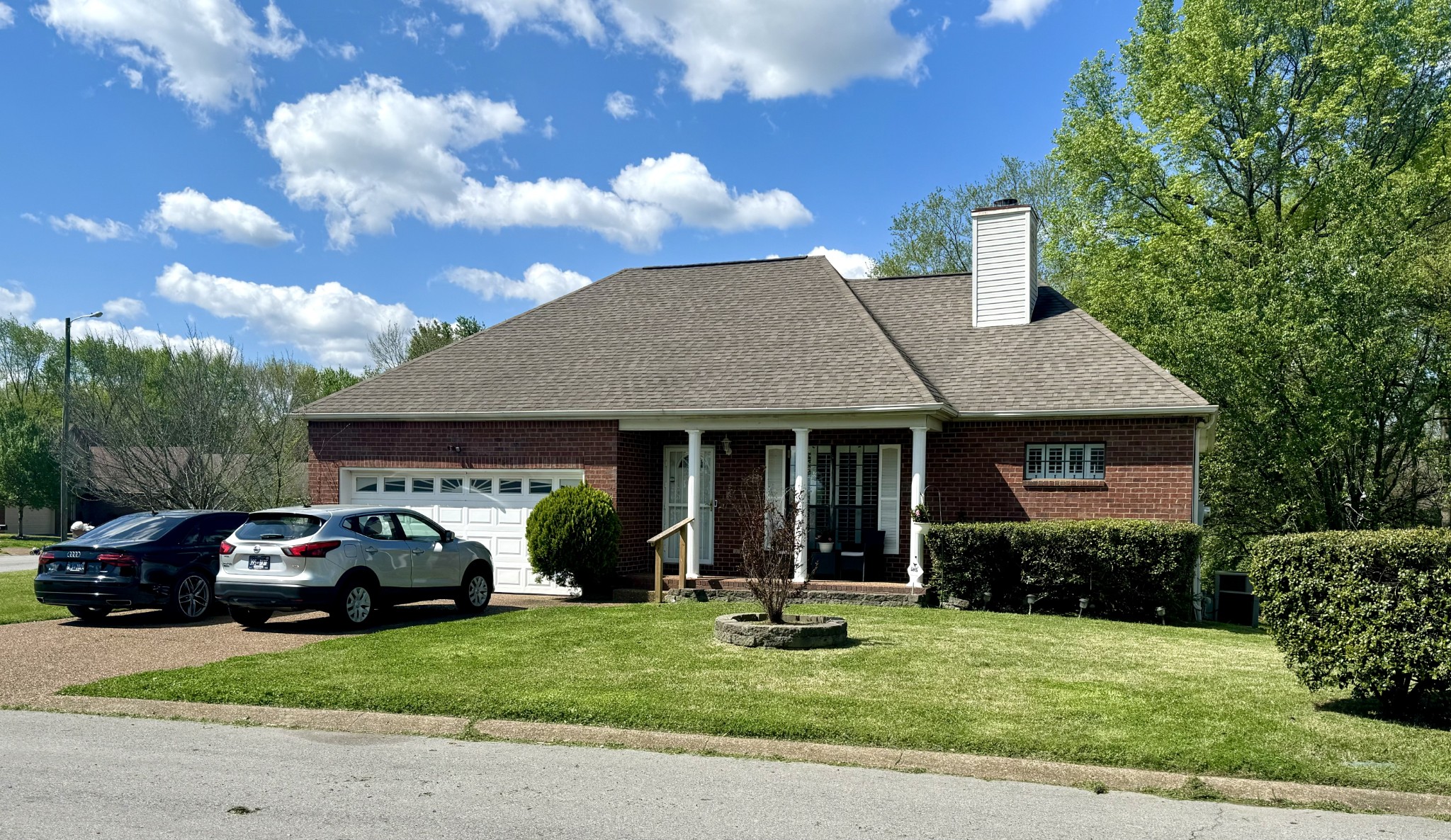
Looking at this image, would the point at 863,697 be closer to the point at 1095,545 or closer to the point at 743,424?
the point at 1095,545

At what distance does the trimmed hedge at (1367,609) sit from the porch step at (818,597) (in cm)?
767

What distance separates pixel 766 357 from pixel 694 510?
3.11m

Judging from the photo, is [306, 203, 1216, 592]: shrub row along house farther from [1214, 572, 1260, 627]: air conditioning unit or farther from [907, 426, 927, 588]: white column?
[1214, 572, 1260, 627]: air conditioning unit

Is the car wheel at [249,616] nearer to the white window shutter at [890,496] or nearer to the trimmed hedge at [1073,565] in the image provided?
the trimmed hedge at [1073,565]

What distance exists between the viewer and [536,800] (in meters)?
6.07

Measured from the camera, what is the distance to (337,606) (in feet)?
40.9

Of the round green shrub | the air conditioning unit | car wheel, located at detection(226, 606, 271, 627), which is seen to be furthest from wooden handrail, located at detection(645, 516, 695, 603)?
the air conditioning unit

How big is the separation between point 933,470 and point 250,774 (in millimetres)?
12481

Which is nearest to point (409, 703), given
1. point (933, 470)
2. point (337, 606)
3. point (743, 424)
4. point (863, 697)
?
point (863, 697)

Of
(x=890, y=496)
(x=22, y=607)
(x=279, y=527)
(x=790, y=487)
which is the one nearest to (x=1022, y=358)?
(x=890, y=496)

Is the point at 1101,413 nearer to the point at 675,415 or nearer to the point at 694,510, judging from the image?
the point at 694,510

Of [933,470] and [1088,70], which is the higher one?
[1088,70]

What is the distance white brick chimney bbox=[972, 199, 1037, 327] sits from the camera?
19.1 meters

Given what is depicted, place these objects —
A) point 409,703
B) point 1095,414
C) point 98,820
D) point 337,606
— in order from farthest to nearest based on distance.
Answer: point 1095,414, point 337,606, point 409,703, point 98,820
